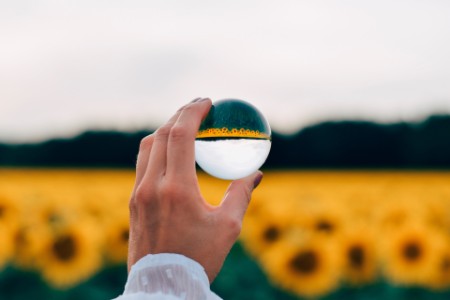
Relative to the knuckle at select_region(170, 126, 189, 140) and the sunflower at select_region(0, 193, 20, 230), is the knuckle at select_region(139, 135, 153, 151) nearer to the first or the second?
the knuckle at select_region(170, 126, 189, 140)

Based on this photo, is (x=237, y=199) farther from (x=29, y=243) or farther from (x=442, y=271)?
(x=442, y=271)

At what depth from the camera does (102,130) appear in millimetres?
29844

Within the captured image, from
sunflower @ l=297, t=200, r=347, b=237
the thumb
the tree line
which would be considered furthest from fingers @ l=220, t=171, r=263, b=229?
the tree line

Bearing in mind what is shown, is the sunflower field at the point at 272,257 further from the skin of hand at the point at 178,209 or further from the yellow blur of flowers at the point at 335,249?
the skin of hand at the point at 178,209

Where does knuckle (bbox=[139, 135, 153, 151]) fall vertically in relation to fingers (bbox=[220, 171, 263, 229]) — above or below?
above

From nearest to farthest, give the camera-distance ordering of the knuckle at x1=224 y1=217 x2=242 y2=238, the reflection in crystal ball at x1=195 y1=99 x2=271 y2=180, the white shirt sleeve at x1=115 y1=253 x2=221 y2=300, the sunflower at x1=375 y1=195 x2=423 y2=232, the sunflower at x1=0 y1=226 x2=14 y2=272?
the white shirt sleeve at x1=115 y1=253 x2=221 y2=300 < the knuckle at x1=224 y1=217 x2=242 y2=238 < the reflection in crystal ball at x1=195 y1=99 x2=271 y2=180 < the sunflower at x1=0 y1=226 x2=14 y2=272 < the sunflower at x1=375 y1=195 x2=423 y2=232

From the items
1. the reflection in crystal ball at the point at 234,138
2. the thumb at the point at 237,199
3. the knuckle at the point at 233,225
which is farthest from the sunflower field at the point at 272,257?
the knuckle at the point at 233,225

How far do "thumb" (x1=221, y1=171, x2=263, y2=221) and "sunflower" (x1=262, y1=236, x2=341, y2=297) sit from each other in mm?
2618

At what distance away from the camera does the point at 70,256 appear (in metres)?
4.27

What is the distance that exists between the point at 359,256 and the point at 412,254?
0.40 m

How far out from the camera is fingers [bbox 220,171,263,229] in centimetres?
133

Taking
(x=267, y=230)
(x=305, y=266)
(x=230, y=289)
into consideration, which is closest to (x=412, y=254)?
(x=305, y=266)

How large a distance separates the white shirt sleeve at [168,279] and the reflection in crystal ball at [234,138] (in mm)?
413

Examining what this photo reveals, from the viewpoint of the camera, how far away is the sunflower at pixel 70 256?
13.7 ft
